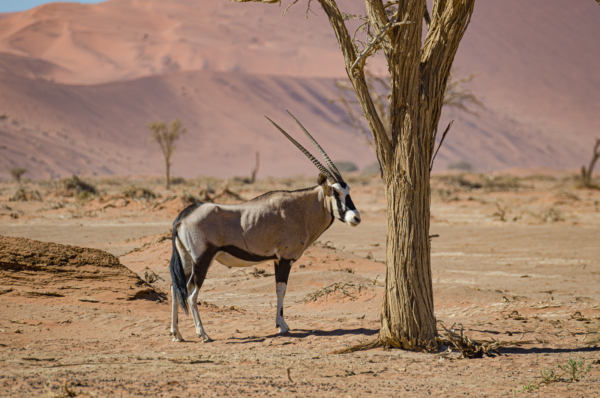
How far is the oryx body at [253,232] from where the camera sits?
Answer: 5992 mm

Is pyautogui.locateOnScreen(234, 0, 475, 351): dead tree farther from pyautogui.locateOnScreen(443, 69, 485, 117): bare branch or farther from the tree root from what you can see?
pyautogui.locateOnScreen(443, 69, 485, 117): bare branch

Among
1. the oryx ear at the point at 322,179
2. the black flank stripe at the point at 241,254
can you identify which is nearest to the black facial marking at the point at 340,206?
the oryx ear at the point at 322,179

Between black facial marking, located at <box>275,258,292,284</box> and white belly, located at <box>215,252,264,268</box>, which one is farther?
black facial marking, located at <box>275,258,292,284</box>

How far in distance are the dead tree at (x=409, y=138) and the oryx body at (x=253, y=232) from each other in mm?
801

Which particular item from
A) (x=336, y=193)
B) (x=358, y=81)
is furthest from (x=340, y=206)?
(x=358, y=81)

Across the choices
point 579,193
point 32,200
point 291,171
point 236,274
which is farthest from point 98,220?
point 291,171

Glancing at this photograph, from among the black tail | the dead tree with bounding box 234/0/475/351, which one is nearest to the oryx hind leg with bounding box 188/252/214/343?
the black tail

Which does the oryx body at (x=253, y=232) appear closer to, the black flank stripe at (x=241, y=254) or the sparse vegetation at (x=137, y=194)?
the black flank stripe at (x=241, y=254)

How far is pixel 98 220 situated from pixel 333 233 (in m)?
8.31

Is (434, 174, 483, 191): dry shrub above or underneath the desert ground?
above

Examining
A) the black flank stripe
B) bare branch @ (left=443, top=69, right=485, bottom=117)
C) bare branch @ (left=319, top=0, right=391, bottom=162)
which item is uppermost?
bare branch @ (left=443, top=69, right=485, bottom=117)

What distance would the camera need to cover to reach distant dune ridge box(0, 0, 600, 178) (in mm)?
69312

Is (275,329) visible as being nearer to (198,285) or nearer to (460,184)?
(198,285)

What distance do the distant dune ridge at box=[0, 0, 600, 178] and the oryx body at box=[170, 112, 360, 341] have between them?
51765 millimetres
